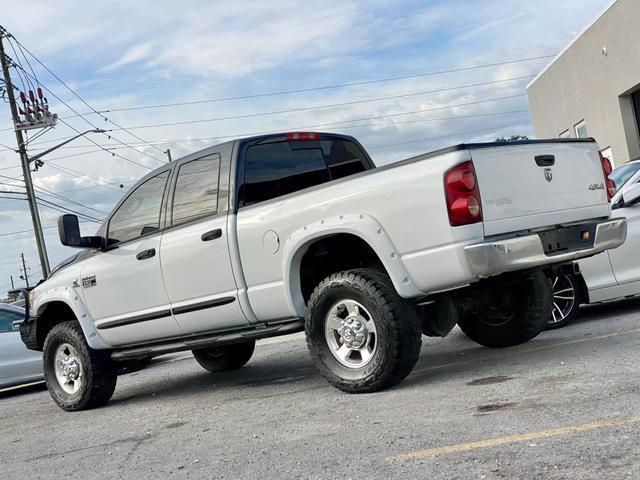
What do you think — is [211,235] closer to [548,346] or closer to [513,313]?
[513,313]

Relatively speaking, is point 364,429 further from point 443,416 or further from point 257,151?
point 257,151

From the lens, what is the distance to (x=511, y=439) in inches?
165

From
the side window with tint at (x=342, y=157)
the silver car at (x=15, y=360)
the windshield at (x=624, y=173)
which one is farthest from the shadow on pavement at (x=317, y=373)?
the side window with tint at (x=342, y=157)

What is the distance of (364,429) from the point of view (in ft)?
16.0

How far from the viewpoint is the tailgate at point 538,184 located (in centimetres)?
536

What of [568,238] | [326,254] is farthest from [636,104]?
[326,254]

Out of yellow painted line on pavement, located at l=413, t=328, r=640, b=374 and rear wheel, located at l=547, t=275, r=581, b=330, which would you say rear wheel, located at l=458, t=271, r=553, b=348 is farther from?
rear wheel, located at l=547, t=275, r=581, b=330

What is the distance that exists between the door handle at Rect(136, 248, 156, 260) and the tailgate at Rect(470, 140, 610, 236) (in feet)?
9.83

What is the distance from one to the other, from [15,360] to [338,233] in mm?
6554

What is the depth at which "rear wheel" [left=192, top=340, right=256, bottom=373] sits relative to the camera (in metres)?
8.83

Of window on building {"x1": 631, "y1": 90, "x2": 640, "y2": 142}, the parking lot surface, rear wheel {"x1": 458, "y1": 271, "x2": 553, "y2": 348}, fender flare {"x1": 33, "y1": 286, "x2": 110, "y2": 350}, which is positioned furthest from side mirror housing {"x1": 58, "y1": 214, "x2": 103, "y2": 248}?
window on building {"x1": 631, "y1": 90, "x2": 640, "y2": 142}

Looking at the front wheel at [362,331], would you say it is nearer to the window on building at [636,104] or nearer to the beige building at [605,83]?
the beige building at [605,83]

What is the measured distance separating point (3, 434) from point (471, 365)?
4.05m

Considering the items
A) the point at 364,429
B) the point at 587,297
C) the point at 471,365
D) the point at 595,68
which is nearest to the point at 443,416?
the point at 364,429
